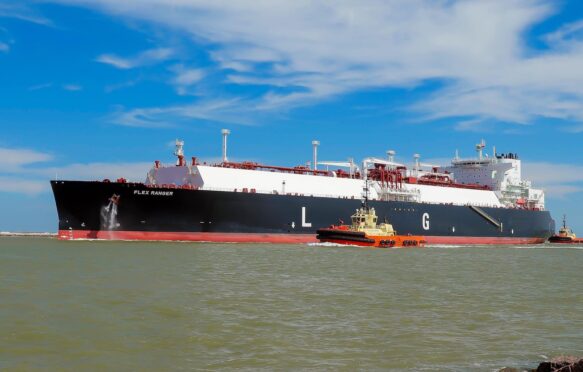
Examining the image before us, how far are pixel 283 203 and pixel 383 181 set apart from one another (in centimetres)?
1621

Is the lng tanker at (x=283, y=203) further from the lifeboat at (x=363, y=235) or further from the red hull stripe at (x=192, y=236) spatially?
the lifeboat at (x=363, y=235)

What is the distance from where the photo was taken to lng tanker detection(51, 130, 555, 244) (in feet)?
147

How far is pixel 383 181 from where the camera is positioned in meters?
63.3

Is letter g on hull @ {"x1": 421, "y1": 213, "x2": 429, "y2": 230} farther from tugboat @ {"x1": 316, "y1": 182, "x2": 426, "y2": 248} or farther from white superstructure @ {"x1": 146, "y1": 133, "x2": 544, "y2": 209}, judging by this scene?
tugboat @ {"x1": 316, "y1": 182, "x2": 426, "y2": 248}

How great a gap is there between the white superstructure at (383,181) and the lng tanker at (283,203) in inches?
4.5

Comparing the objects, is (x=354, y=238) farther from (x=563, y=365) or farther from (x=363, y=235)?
(x=563, y=365)

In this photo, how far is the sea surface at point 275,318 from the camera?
11.6 metres

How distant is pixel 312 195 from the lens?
5484cm

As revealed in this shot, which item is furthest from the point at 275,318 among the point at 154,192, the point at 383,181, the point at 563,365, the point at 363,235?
Result: the point at 383,181

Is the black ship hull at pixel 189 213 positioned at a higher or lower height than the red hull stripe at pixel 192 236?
higher

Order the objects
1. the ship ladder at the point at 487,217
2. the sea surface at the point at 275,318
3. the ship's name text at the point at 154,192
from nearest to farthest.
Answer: the sea surface at the point at 275,318 < the ship's name text at the point at 154,192 < the ship ladder at the point at 487,217

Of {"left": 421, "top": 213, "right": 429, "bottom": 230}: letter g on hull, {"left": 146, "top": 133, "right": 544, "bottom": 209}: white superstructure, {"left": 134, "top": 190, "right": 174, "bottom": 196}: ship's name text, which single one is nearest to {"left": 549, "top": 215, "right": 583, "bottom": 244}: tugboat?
{"left": 146, "top": 133, "right": 544, "bottom": 209}: white superstructure

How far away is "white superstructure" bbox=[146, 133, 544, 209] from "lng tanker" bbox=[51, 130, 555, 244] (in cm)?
12

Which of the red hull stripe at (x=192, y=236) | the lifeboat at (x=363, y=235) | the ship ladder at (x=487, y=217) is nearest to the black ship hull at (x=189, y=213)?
the red hull stripe at (x=192, y=236)
